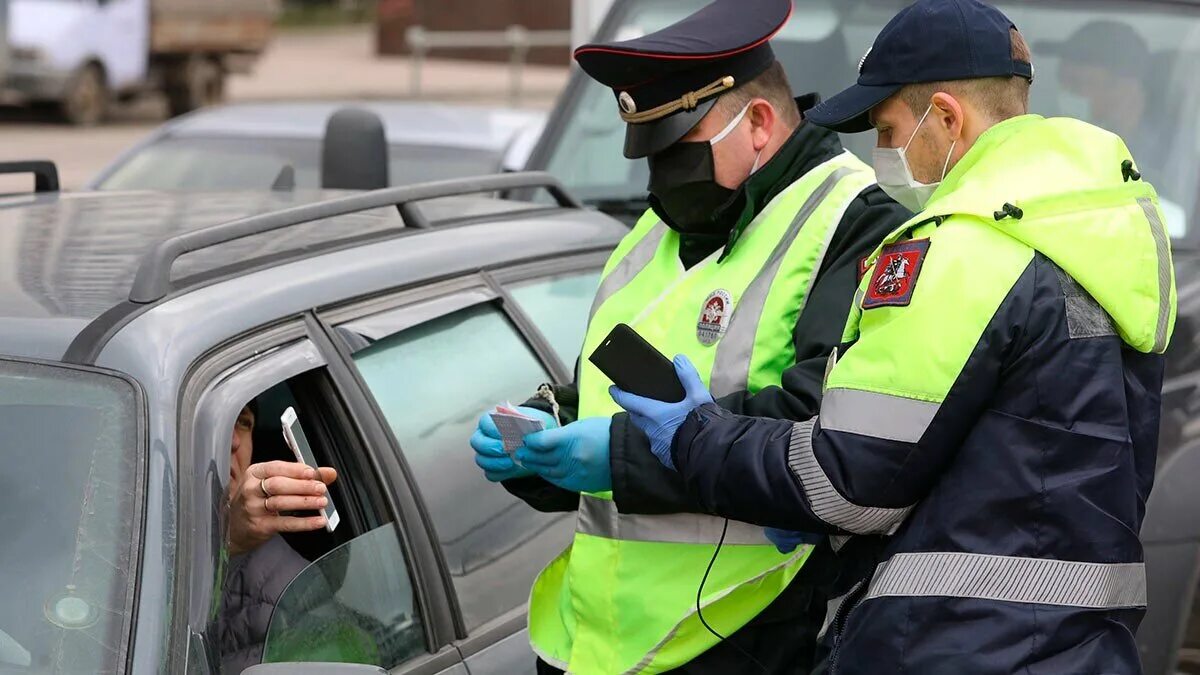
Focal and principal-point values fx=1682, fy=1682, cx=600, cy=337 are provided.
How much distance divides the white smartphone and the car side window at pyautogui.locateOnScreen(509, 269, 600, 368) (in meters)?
0.69

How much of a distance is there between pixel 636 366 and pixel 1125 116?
9.44ft

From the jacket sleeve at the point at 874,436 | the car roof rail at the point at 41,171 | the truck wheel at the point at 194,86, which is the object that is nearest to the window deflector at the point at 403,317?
the jacket sleeve at the point at 874,436

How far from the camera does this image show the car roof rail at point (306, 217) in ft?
8.17

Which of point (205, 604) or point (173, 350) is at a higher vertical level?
point (173, 350)

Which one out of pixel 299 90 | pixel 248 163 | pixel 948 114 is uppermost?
pixel 948 114

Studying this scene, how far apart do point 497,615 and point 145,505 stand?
2.78ft

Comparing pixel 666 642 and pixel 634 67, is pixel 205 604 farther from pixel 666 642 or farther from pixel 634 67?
pixel 634 67

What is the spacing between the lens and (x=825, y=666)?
229 centimetres

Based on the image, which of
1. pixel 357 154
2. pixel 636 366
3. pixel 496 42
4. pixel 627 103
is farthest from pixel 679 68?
pixel 496 42

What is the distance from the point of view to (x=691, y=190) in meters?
2.72

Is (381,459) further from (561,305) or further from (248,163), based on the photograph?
(248,163)

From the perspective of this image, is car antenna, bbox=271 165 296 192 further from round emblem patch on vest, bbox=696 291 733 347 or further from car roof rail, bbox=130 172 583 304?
round emblem patch on vest, bbox=696 291 733 347

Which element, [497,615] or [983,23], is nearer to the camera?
[983,23]

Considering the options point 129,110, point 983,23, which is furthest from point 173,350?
point 129,110
